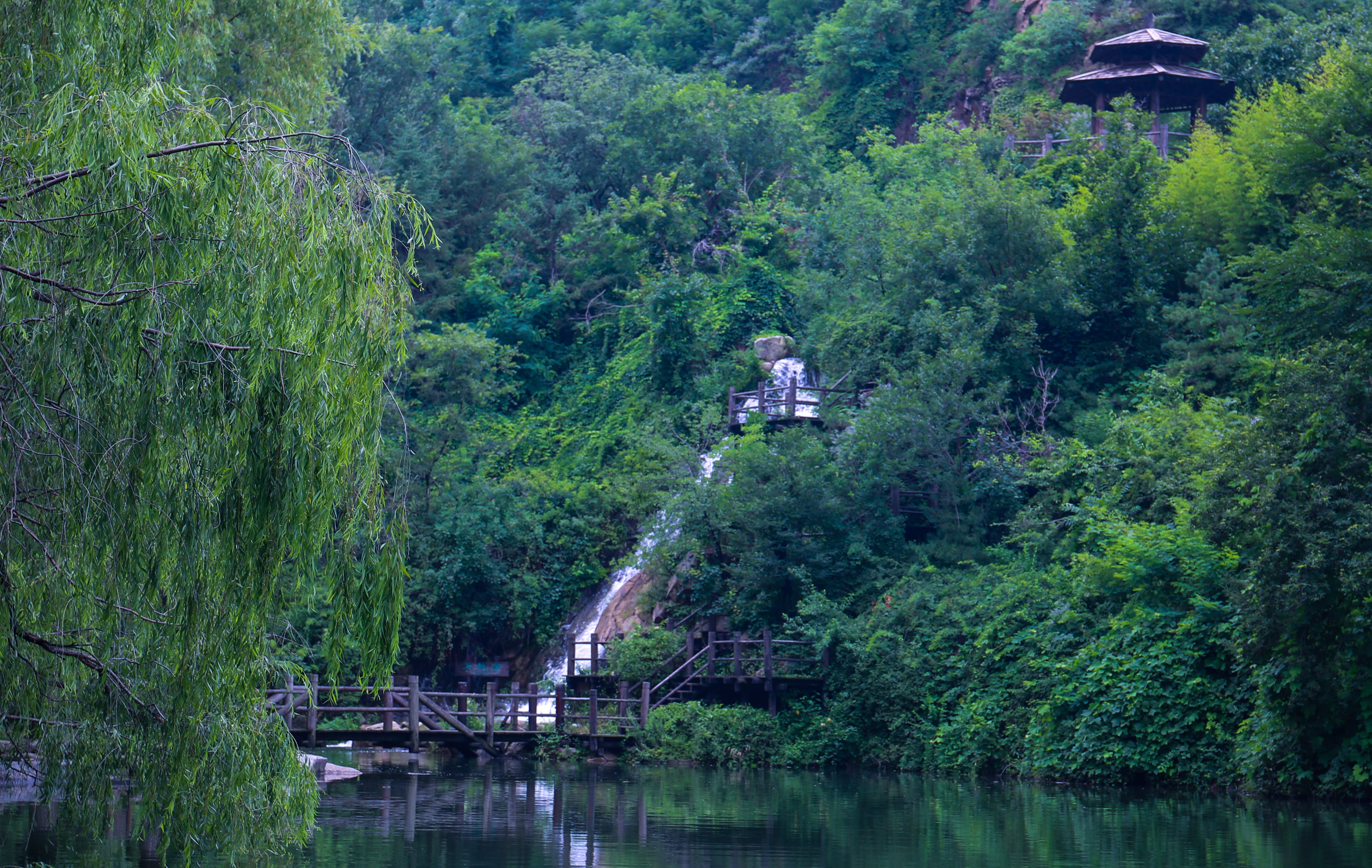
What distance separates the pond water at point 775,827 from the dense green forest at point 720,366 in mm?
2411

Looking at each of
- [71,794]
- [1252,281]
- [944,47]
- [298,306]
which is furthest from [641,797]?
[944,47]

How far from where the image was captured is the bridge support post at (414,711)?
85.3ft

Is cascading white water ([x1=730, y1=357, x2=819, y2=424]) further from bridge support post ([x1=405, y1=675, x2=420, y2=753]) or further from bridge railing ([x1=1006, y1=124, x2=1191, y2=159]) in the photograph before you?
bridge support post ([x1=405, y1=675, x2=420, y2=753])

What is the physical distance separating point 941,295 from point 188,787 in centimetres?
2519

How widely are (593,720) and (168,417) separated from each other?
21526mm

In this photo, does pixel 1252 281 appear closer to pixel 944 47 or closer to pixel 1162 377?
pixel 1162 377

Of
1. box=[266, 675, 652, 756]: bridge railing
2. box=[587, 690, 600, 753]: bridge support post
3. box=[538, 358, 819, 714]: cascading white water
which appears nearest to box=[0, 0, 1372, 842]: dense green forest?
box=[538, 358, 819, 714]: cascading white water

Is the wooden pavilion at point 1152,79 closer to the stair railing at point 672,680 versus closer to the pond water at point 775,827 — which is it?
the stair railing at point 672,680

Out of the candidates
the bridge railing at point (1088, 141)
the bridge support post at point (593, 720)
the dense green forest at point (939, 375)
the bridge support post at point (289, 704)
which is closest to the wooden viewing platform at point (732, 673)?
the dense green forest at point (939, 375)

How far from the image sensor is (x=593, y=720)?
94.7 ft

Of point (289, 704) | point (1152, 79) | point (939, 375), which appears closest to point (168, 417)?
point (289, 704)

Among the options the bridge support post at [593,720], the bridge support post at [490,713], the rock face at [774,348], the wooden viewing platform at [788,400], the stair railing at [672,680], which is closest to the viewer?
the bridge support post at [490,713]

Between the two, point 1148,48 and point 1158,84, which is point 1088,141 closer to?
point 1158,84

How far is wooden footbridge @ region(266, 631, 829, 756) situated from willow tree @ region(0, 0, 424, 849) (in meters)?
16.6
